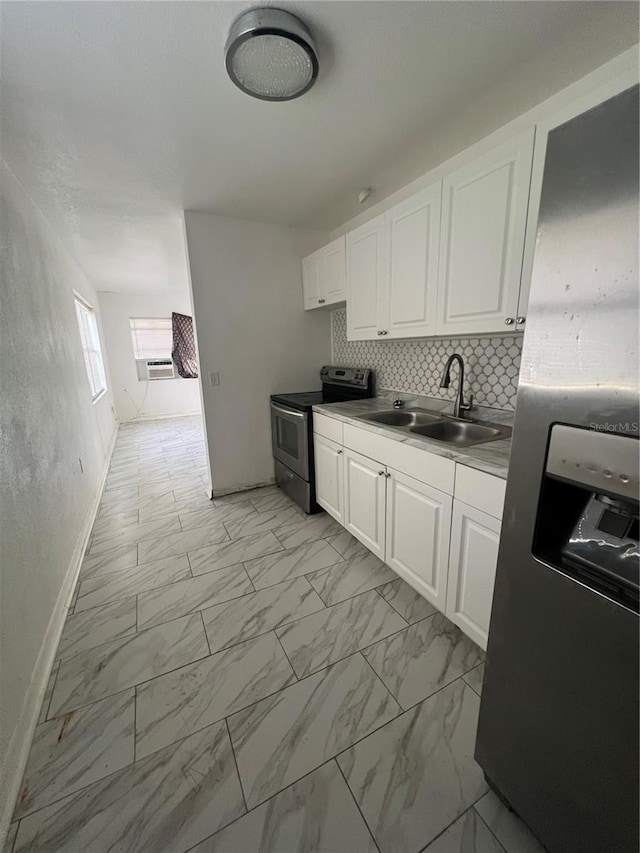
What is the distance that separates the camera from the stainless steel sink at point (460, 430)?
182cm

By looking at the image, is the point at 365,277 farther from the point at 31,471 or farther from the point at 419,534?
the point at 31,471

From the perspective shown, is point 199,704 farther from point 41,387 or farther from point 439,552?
point 41,387

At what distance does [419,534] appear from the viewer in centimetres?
165

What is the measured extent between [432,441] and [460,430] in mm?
527

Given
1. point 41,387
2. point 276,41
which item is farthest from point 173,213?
point 276,41

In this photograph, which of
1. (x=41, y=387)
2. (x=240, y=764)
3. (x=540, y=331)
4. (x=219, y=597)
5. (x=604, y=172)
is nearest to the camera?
(x=604, y=172)

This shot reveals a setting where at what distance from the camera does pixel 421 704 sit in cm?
128

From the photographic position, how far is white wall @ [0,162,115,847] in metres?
1.19

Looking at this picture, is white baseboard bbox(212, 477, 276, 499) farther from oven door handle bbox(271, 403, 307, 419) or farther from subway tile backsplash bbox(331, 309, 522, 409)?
subway tile backsplash bbox(331, 309, 522, 409)

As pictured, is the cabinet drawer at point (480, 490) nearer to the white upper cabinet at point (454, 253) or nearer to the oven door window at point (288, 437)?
the white upper cabinet at point (454, 253)

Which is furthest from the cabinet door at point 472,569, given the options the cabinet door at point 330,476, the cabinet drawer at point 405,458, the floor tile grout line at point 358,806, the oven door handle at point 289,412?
the oven door handle at point 289,412

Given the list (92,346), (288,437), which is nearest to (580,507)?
(288,437)

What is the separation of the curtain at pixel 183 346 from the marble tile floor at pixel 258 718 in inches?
190

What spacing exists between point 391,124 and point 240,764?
275 centimetres
